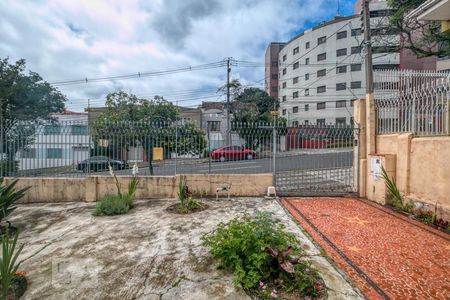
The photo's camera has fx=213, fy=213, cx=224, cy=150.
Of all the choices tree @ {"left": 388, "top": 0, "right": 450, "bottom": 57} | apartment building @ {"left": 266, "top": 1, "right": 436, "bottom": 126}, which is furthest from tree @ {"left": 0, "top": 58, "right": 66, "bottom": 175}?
apartment building @ {"left": 266, "top": 1, "right": 436, "bottom": 126}

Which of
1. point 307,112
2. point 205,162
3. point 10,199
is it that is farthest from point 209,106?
point 10,199

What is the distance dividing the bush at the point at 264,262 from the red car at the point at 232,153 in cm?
403

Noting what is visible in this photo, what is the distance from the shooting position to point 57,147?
6.16 m

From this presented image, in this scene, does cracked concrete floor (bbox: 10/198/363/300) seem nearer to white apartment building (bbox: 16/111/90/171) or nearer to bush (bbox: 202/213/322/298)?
bush (bbox: 202/213/322/298)

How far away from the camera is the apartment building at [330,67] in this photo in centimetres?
2798

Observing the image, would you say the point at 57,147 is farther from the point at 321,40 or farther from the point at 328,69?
the point at 321,40

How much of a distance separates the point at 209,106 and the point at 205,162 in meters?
24.8

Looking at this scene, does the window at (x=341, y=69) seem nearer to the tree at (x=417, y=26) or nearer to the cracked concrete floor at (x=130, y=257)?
the tree at (x=417, y=26)

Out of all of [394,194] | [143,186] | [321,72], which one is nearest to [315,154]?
[394,194]

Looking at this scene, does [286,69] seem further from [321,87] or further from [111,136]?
[111,136]

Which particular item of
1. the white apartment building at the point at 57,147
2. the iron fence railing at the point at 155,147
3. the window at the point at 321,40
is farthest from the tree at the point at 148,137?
the window at the point at 321,40

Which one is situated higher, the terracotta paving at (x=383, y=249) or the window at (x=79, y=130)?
the window at (x=79, y=130)

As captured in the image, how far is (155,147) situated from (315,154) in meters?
5.16

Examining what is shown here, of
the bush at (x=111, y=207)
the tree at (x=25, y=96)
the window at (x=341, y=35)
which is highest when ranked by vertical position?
the window at (x=341, y=35)
